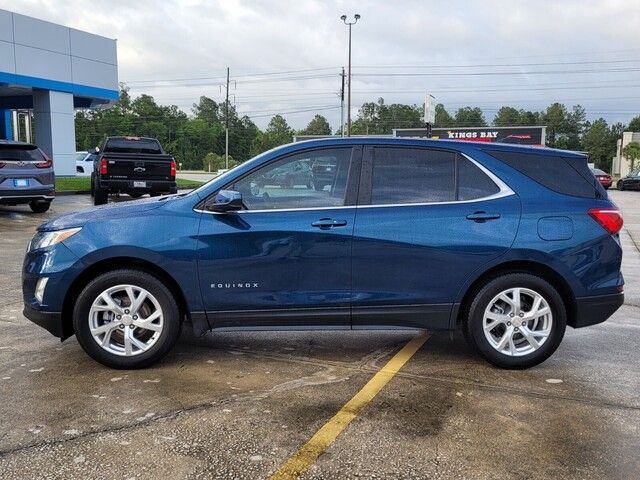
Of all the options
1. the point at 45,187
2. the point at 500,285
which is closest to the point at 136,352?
the point at 500,285

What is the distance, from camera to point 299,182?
4.55 m

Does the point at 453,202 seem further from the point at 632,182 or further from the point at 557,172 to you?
the point at 632,182

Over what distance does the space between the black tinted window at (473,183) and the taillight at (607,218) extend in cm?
75

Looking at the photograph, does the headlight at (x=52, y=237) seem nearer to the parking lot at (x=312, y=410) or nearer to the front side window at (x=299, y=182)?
the parking lot at (x=312, y=410)

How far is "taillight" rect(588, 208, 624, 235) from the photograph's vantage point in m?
4.56

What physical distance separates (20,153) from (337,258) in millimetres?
11370

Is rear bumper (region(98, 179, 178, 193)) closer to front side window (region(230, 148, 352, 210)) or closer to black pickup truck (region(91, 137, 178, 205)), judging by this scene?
black pickup truck (region(91, 137, 178, 205))

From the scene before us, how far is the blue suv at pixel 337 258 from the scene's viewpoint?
4406mm

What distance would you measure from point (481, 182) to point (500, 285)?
0.79 m

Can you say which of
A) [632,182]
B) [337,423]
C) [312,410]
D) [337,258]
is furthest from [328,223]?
[632,182]

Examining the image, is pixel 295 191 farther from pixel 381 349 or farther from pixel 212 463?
pixel 212 463

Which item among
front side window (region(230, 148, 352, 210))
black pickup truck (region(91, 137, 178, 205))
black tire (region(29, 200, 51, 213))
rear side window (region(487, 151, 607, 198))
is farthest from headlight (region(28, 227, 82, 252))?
black pickup truck (region(91, 137, 178, 205))

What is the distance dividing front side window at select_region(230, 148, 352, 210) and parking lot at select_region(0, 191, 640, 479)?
4.17ft

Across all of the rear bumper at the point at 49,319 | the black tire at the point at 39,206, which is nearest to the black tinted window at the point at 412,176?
the rear bumper at the point at 49,319
